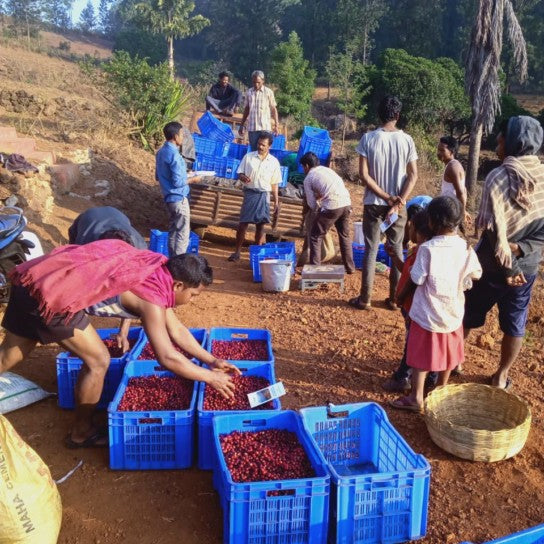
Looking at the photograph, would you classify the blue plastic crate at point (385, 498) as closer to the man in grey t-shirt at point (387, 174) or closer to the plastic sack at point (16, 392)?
the plastic sack at point (16, 392)

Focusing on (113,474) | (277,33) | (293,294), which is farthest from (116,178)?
(277,33)

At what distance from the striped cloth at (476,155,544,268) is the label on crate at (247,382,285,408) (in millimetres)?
1655

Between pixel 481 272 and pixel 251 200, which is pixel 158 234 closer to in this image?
pixel 251 200

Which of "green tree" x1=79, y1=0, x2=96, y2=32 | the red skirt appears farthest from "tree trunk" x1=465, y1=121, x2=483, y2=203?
"green tree" x1=79, y1=0, x2=96, y2=32

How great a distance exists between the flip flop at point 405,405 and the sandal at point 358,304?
2.01 meters

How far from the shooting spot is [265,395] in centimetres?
325

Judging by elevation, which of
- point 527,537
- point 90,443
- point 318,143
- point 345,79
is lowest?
point 90,443

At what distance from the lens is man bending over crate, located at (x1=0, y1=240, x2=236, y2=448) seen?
287 centimetres

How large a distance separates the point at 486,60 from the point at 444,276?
15.3 meters

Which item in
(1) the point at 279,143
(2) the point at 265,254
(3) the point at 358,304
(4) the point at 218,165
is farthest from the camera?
(1) the point at 279,143

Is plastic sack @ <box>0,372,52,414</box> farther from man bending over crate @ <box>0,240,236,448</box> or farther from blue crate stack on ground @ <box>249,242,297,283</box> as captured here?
blue crate stack on ground @ <box>249,242,297,283</box>

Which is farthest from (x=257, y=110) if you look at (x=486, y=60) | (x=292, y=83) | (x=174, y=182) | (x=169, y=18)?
(x=169, y=18)

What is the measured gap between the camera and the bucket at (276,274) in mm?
6371

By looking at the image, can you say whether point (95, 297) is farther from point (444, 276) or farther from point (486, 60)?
point (486, 60)
